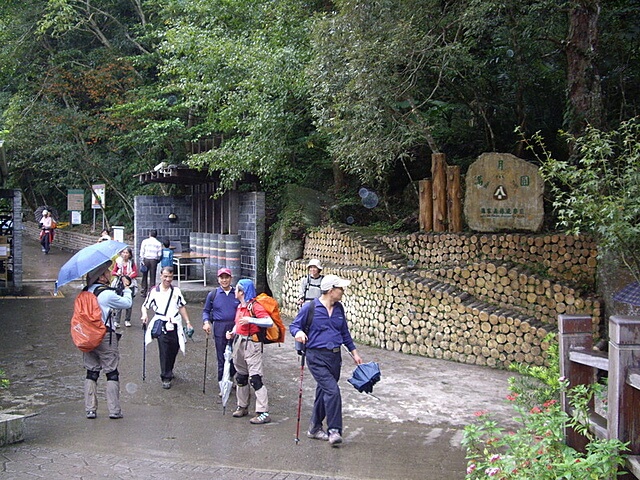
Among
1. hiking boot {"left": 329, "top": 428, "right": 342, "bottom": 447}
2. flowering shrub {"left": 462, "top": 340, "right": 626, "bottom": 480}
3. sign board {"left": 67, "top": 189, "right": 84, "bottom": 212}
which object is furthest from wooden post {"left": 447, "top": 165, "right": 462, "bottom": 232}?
sign board {"left": 67, "top": 189, "right": 84, "bottom": 212}

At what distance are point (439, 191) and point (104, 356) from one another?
265 inches

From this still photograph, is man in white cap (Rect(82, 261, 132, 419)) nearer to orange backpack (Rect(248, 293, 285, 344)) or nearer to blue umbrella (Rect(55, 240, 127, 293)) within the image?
blue umbrella (Rect(55, 240, 127, 293))

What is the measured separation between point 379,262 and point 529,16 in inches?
198

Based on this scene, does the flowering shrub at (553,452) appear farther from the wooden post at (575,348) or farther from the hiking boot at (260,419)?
the hiking boot at (260,419)

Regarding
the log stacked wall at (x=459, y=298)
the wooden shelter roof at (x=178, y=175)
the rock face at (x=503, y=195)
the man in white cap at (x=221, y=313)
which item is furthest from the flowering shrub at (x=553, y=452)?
the wooden shelter roof at (x=178, y=175)

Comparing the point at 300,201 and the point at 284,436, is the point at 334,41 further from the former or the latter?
the point at 284,436

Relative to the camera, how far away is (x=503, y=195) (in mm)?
11141

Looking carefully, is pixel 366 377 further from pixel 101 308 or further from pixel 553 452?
pixel 101 308

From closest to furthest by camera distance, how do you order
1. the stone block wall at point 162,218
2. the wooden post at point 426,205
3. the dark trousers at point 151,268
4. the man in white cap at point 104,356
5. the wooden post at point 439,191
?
the man in white cap at point 104,356 < the wooden post at point 439,191 < the wooden post at point 426,205 < the dark trousers at point 151,268 < the stone block wall at point 162,218

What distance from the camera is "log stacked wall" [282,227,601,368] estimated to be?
1026 cm

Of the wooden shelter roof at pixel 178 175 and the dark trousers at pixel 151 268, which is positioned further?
the wooden shelter roof at pixel 178 175

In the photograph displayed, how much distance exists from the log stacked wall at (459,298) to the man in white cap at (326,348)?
4.11m

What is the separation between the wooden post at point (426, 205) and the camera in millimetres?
12438

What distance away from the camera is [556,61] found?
1501 cm
